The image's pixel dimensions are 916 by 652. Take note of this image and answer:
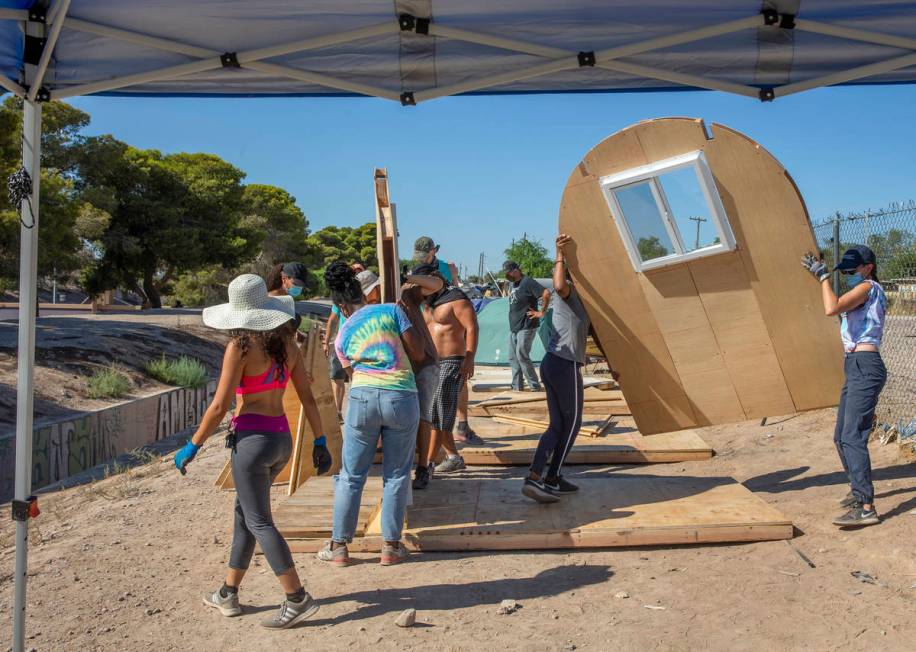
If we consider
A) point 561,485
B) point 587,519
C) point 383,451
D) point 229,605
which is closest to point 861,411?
point 587,519

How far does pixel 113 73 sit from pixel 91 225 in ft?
89.3

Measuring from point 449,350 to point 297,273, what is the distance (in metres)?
1.45

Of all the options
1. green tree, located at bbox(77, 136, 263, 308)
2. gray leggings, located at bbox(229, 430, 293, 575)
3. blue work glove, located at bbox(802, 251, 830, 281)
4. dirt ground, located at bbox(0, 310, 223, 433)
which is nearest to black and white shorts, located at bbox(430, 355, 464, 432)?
gray leggings, located at bbox(229, 430, 293, 575)

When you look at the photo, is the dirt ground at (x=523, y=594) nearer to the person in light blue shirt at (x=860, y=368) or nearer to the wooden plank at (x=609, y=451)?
the person in light blue shirt at (x=860, y=368)

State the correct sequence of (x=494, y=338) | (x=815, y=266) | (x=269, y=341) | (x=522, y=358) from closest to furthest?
(x=269, y=341) → (x=815, y=266) → (x=522, y=358) → (x=494, y=338)

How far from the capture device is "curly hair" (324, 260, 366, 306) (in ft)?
17.6

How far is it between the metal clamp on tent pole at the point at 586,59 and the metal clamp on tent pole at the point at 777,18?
1038mm

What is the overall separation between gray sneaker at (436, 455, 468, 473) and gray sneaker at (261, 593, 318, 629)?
3127 millimetres

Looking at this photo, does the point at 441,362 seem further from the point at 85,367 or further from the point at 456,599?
the point at 85,367

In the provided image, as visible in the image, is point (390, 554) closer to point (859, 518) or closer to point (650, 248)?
point (650, 248)

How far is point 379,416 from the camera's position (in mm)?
4738

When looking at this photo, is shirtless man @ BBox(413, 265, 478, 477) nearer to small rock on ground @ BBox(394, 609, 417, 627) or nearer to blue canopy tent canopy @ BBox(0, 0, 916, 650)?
blue canopy tent canopy @ BBox(0, 0, 916, 650)

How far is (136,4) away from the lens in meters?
4.57

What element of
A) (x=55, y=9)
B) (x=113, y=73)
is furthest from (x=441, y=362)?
(x=55, y=9)
